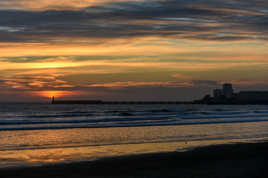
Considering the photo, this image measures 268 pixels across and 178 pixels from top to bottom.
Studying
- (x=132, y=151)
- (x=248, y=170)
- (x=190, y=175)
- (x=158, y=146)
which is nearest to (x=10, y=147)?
(x=132, y=151)

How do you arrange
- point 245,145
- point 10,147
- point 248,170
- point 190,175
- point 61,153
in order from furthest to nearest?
point 245,145 → point 10,147 → point 61,153 → point 248,170 → point 190,175

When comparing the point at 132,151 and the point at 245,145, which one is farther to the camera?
the point at 245,145

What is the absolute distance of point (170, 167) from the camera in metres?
12.8

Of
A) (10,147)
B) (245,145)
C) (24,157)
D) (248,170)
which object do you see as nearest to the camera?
(248,170)

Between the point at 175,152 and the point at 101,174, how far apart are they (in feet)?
17.4

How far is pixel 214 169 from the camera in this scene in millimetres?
12352

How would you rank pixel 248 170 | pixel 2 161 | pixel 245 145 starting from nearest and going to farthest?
pixel 248 170 < pixel 2 161 < pixel 245 145

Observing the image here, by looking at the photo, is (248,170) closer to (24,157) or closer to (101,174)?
(101,174)

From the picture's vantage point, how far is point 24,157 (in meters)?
14.5

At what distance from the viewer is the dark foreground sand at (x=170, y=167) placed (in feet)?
37.4

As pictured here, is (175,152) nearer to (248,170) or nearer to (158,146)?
(158,146)

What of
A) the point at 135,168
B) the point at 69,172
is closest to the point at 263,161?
the point at 135,168

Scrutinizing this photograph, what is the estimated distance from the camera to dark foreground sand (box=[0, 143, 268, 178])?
11.4 m

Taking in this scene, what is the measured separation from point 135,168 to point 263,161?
195 inches
